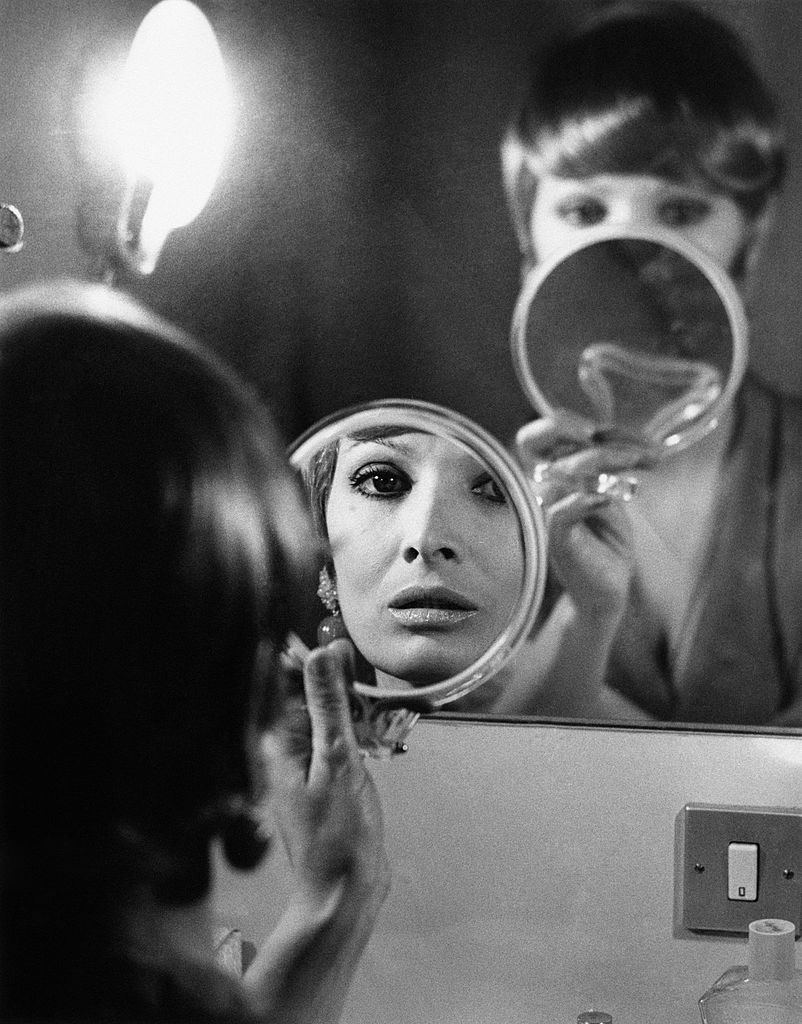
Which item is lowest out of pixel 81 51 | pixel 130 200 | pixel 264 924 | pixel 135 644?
pixel 264 924

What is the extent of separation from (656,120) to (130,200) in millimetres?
397

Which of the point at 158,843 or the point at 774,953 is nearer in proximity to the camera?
the point at 774,953

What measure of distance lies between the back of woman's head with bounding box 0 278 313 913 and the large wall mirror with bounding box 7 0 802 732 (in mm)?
43

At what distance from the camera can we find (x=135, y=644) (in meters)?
0.98

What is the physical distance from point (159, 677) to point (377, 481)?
23 cm

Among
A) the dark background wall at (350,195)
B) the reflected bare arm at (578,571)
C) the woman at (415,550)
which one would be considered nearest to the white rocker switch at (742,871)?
the reflected bare arm at (578,571)

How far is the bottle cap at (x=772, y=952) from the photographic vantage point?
0.89 metres

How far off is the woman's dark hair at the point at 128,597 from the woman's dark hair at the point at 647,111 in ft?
0.94

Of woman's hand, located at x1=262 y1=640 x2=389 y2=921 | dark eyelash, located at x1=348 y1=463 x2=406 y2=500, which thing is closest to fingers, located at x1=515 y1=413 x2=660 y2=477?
dark eyelash, located at x1=348 y1=463 x2=406 y2=500

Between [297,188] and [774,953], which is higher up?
[297,188]

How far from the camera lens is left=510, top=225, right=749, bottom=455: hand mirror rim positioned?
2.94ft

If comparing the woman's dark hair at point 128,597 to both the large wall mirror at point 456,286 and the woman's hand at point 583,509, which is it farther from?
the woman's hand at point 583,509

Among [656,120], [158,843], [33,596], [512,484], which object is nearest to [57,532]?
[33,596]

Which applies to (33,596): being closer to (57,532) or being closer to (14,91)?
(57,532)
